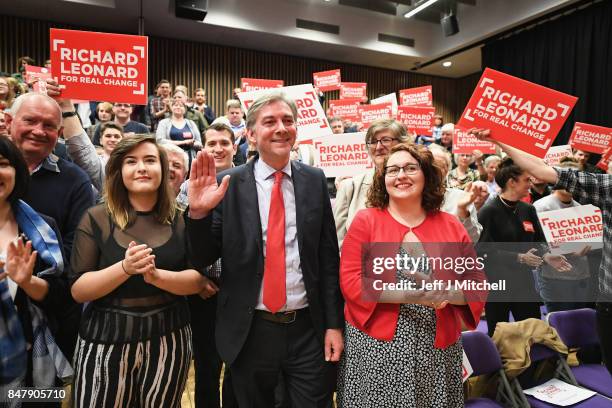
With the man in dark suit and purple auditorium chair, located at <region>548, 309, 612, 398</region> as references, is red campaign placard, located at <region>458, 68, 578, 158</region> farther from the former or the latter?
purple auditorium chair, located at <region>548, 309, 612, 398</region>

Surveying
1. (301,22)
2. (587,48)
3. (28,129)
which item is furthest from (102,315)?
(587,48)

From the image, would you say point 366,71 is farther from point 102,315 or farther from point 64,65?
point 102,315

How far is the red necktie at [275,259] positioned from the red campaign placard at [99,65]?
1.10 meters

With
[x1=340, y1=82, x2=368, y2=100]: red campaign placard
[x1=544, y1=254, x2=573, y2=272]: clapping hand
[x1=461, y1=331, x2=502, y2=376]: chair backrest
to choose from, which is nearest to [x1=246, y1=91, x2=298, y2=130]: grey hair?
[x1=461, y1=331, x2=502, y2=376]: chair backrest

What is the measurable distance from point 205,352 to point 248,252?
31.9 inches

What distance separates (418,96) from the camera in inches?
248

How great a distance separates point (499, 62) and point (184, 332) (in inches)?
367

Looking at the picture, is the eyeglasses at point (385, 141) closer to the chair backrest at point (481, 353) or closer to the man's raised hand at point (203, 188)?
the man's raised hand at point (203, 188)

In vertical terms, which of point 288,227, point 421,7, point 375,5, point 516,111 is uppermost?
point 375,5

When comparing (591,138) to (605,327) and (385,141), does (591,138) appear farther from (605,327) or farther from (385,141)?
(385,141)

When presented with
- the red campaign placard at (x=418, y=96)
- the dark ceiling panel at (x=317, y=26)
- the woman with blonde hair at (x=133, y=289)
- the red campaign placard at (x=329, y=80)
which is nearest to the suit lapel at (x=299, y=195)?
the woman with blonde hair at (x=133, y=289)

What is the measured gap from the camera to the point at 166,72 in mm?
8625

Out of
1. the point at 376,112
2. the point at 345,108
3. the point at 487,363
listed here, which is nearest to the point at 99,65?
the point at 487,363

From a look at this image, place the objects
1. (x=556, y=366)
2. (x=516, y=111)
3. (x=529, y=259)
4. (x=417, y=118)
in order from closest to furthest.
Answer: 1. (x=516, y=111)
2. (x=556, y=366)
3. (x=529, y=259)
4. (x=417, y=118)
